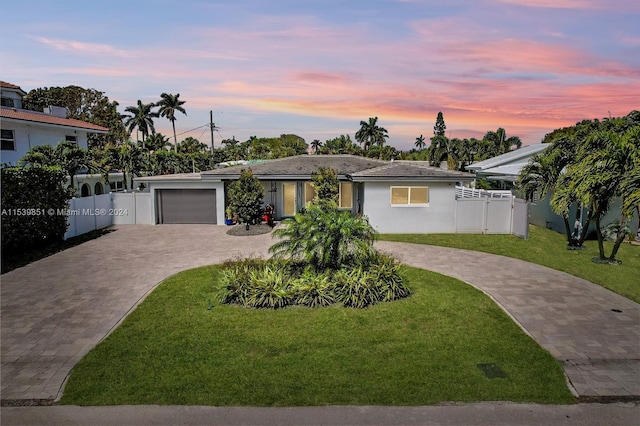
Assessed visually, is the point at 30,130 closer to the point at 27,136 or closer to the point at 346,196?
the point at 27,136

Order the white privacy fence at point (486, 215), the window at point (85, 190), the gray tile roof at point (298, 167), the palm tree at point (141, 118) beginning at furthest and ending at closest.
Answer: the palm tree at point (141, 118)
the window at point (85, 190)
the gray tile roof at point (298, 167)
the white privacy fence at point (486, 215)

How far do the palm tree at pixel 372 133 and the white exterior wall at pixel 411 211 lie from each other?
51.6 meters

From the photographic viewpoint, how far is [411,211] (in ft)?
70.5

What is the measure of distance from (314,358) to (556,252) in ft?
45.7

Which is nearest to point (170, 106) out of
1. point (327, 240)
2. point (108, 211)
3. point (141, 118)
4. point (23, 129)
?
point (141, 118)

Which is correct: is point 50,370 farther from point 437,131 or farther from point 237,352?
point 437,131

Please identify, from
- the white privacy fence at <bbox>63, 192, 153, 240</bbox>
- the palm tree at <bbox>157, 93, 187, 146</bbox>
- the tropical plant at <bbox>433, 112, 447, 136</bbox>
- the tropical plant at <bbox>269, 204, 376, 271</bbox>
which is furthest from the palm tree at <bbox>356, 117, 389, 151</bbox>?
the tropical plant at <bbox>269, 204, 376, 271</bbox>

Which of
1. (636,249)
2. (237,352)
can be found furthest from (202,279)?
(636,249)

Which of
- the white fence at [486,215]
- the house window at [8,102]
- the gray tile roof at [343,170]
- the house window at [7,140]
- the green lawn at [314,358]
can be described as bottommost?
the green lawn at [314,358]

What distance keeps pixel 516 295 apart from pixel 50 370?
37.6 ft

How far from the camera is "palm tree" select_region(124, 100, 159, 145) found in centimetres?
5644

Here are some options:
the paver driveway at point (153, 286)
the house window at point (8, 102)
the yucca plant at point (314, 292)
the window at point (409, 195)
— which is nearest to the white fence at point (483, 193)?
the window at point (409, 195)

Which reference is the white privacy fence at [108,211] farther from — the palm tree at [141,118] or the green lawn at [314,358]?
the palm tree at [141,118]

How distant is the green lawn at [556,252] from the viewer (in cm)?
1335
